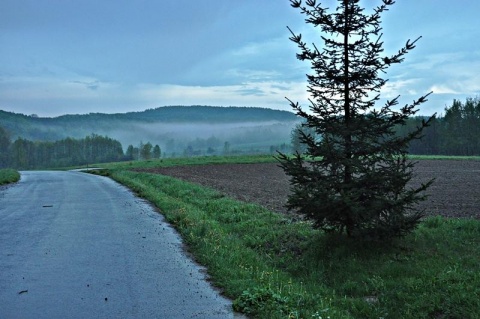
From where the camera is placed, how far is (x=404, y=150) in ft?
30.5

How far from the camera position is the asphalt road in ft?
18.3

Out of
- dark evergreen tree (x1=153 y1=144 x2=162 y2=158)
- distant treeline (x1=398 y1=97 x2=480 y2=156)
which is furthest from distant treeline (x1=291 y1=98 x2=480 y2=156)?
dark evergreen tree (x1=153 y1=144 x2=162 y2=158)

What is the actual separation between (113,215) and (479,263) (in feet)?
35.2

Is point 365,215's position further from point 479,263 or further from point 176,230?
point 176,230

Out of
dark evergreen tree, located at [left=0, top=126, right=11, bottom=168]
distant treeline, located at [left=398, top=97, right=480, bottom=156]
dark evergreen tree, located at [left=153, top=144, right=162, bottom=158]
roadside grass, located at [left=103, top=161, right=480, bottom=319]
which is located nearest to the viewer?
roadside grass, located at [left=103, top=161, right=480, bottom=319]

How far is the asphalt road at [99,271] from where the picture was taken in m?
5.57

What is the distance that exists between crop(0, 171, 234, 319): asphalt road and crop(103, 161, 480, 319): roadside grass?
1.67 ft

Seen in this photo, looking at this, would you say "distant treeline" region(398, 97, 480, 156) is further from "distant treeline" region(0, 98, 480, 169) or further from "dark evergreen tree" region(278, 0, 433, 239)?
"dark evergreen tree" region(278, 0, 433, 239)

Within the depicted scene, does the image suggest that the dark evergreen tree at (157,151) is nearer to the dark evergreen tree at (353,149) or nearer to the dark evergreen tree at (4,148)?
the dark evergreen tree at (4,148)

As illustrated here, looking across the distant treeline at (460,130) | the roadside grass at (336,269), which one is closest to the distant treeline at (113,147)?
the distant treeline at (460,130)

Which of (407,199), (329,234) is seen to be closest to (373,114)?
(407,199)

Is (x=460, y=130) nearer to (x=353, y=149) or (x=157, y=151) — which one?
(x=353, y=149)

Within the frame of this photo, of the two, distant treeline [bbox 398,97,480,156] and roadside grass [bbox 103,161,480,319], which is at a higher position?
distant treeline [bbox 398,97,480,156]

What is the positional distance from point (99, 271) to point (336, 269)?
485 cm
